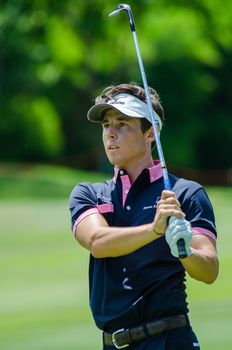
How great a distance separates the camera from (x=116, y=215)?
5098 millimetres

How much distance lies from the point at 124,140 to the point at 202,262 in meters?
0.71

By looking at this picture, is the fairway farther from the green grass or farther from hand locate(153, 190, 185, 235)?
hand locate(153, 190, 185, 235)

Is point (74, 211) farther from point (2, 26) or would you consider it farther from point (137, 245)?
point (2, 26)

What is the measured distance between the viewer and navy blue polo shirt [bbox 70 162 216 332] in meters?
4.95

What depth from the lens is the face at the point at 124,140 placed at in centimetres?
512

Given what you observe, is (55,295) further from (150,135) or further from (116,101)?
(116,101)

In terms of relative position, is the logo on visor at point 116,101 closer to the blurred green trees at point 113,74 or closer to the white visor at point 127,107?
the white visor at point 127,107

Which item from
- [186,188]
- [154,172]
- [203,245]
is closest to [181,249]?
[203,245]

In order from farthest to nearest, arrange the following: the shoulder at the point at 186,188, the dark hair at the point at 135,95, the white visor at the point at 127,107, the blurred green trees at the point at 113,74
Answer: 1. the blurred green trees at the point at 113,74
2. the dark hair at the point at 135,95
3. the white visor at the point at 127,107
4. the shoulder at the point at 186,188

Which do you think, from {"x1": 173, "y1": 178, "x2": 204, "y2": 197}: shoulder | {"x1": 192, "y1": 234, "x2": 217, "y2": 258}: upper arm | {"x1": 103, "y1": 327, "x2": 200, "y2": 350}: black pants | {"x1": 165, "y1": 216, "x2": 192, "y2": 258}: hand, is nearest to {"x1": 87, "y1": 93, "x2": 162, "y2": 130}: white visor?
{"x1": 173, "y1": 178, "x2": 204, "y2": 197}: shoulder

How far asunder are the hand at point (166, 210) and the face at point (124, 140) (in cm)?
62

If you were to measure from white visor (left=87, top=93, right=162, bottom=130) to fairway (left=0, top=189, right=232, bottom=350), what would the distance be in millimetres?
5467

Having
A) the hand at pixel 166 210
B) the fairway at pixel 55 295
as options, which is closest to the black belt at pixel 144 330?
the hand at pixel 166 210

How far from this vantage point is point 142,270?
496cm
